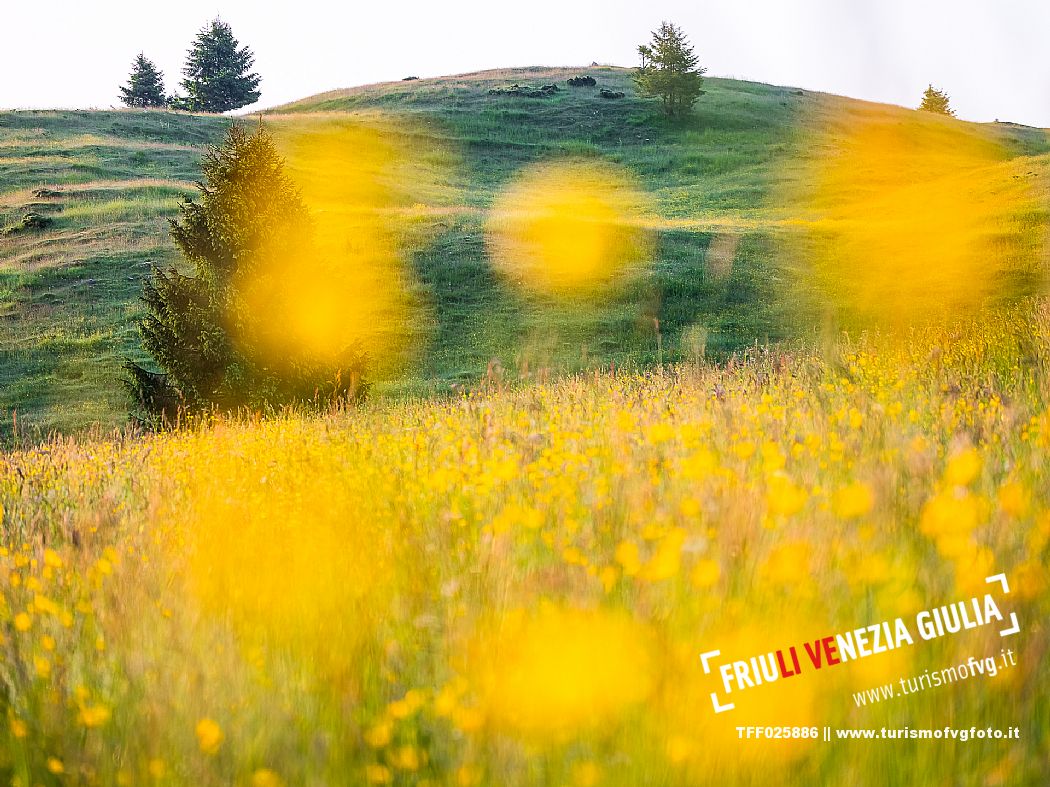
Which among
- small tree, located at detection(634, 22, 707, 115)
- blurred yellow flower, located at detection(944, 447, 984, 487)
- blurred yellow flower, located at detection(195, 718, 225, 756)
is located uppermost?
small tree, located at detection(634, 22, 707, 115)

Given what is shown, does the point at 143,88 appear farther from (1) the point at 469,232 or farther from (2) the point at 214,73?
(1) the point at 469,232

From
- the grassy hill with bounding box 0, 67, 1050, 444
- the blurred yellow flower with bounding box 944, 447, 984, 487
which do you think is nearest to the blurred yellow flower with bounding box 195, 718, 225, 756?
the blurred yellow flower with bounding box 944, 447, 984, 487

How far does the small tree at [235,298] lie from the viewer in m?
15.6

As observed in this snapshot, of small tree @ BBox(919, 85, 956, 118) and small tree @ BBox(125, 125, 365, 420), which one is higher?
small tree @ BBox(919, 85, 956, 118)

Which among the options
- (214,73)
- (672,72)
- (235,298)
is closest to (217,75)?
(214,73)

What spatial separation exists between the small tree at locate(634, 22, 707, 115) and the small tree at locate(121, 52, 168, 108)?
5450 centimetres

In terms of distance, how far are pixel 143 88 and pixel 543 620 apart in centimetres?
10308

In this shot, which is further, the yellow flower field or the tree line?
the tree line

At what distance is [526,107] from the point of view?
71.4 meters

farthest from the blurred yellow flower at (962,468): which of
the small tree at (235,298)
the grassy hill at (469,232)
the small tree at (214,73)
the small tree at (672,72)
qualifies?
the small tree at (214,73)

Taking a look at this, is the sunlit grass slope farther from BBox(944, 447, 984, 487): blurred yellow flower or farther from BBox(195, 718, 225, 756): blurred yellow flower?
BBox(944, 447, 984, 487): blurred yellow flower

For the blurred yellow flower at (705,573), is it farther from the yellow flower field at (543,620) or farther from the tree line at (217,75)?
the tree line at (217,75)

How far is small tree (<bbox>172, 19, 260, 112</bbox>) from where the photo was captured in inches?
3285

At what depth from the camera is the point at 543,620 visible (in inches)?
93.0
